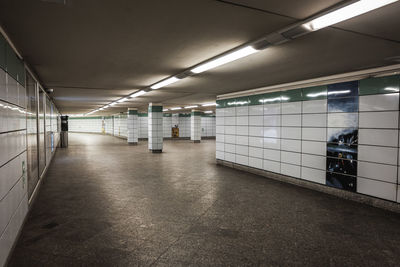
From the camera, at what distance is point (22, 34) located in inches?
119

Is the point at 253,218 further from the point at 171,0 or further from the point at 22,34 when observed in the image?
the point at 22,34

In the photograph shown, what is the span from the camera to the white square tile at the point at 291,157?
6.44m

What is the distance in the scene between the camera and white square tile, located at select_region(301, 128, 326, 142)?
19.1 feet

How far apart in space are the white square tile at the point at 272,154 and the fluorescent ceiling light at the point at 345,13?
188 inches

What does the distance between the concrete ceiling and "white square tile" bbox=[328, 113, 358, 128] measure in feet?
3.18

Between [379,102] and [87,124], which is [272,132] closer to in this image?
[379,102]

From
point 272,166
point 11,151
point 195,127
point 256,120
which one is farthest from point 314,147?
point 195,127

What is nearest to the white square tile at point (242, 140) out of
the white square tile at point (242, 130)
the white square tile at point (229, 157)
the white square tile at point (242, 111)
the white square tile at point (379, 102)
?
the white square tile at point (242, 130)

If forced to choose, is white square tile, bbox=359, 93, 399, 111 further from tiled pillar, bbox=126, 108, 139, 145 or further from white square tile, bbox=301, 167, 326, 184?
tiled pillar, bbox=126, 108, 139, 145

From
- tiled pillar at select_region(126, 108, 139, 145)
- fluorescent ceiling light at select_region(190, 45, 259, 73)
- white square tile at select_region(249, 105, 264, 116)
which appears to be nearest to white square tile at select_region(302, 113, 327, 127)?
white square tile at select_region(249, 105, 264, 116)

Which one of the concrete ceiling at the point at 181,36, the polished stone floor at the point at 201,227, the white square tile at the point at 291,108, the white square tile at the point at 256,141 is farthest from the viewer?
the white square tile at the point at 256,141

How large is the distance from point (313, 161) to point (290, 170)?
779 millimetres

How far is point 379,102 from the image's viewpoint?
4.70 m

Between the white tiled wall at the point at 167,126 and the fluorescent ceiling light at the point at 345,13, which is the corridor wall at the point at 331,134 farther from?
the white tiled wall at the point at 167,126
